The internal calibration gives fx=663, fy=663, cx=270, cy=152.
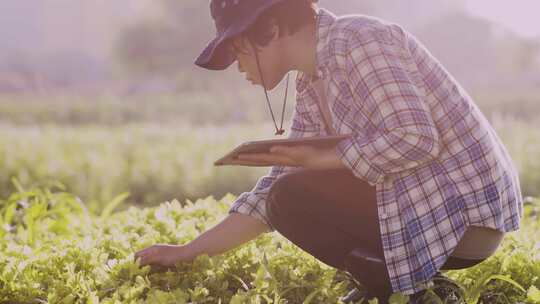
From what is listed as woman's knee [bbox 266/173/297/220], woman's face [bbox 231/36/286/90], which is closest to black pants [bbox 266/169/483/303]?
woman's knee [bbox 266/173/297/220]

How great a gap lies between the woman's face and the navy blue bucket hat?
0.18 ft

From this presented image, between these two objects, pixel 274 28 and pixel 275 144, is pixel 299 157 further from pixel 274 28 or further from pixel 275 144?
pixel 274 28

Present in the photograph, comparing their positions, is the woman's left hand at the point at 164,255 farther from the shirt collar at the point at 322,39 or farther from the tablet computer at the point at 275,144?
the shirt collar at the point at 322,39

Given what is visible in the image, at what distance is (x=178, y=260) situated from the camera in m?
2.59

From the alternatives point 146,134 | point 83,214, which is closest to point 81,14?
point 146,134

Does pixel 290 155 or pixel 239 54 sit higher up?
pixel 239 54

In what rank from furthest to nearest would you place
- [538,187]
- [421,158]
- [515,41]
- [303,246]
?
[515,41] → [538,187] → [303,246] → [421,158]

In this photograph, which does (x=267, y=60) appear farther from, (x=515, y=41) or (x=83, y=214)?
(x=515, y=41)

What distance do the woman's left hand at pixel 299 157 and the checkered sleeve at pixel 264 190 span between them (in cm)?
43

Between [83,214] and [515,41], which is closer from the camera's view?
[83,214]

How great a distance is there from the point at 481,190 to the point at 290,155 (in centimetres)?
66

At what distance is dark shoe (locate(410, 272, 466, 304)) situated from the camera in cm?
234

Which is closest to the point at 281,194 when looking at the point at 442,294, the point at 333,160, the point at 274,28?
the point at 333,160

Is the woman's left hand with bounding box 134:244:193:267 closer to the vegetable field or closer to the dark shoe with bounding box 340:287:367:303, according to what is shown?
the vegetable field
